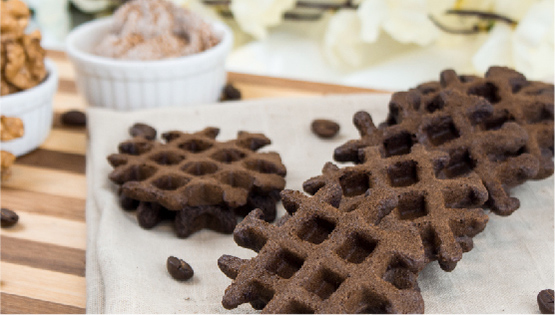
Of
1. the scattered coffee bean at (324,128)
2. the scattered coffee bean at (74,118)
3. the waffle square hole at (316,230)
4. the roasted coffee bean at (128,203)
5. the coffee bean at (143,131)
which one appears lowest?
the scattered coffee bean at (74,118)

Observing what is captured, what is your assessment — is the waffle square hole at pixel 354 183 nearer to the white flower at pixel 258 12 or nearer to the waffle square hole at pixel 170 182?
the waffle square hole at pixel 170 182

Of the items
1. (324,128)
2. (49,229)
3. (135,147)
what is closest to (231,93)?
(324,128)

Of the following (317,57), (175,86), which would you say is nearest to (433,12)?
(317,57)

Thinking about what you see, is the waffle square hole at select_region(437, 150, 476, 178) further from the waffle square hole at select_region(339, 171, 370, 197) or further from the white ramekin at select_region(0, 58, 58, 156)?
the white ramekin at select_region(0, 58, 58, 156)

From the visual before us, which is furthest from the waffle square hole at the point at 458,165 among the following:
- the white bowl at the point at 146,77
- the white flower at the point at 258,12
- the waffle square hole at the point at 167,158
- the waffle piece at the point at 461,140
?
the white flower at the point at 258,12

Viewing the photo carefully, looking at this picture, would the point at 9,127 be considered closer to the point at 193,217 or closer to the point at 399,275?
the point at 193,217

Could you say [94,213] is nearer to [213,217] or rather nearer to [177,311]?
[213,217]
